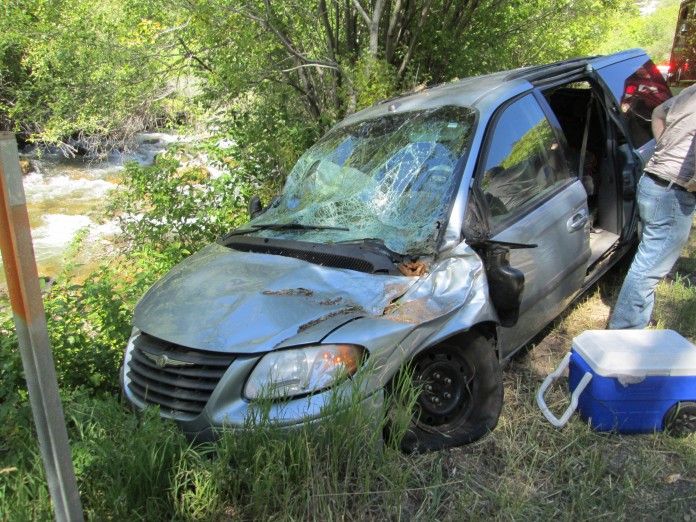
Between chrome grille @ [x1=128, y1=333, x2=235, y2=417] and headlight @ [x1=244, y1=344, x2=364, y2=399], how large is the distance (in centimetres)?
17

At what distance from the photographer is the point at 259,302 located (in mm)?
2600

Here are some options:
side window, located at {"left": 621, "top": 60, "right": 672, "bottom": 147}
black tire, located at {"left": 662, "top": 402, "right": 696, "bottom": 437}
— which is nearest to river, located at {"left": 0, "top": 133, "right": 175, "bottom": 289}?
side window, located at {"left": 621, "top": 60, "right": 672, "bottom": 147}

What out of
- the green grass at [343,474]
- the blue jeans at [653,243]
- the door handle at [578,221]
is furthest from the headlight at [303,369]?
the blue jeans at [653,243]

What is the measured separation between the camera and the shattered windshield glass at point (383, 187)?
120 inches

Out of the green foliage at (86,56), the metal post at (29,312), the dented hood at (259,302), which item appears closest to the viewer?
the metal post at (29,312)

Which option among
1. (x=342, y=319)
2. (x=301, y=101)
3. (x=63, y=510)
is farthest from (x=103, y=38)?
(x=63, y=510)

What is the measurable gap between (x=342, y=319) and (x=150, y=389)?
100 centimetres

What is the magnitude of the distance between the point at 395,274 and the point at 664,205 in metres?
2.03

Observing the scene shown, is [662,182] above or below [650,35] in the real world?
below

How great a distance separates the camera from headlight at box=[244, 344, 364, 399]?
2.34m

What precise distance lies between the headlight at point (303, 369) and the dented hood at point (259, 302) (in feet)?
0.23

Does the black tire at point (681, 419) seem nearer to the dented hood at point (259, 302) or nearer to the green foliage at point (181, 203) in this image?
the dented hood at point (259, 302)

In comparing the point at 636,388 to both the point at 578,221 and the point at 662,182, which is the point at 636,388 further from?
the point at 662,182

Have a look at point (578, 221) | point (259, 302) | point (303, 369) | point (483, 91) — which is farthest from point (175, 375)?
point (578, 221)
